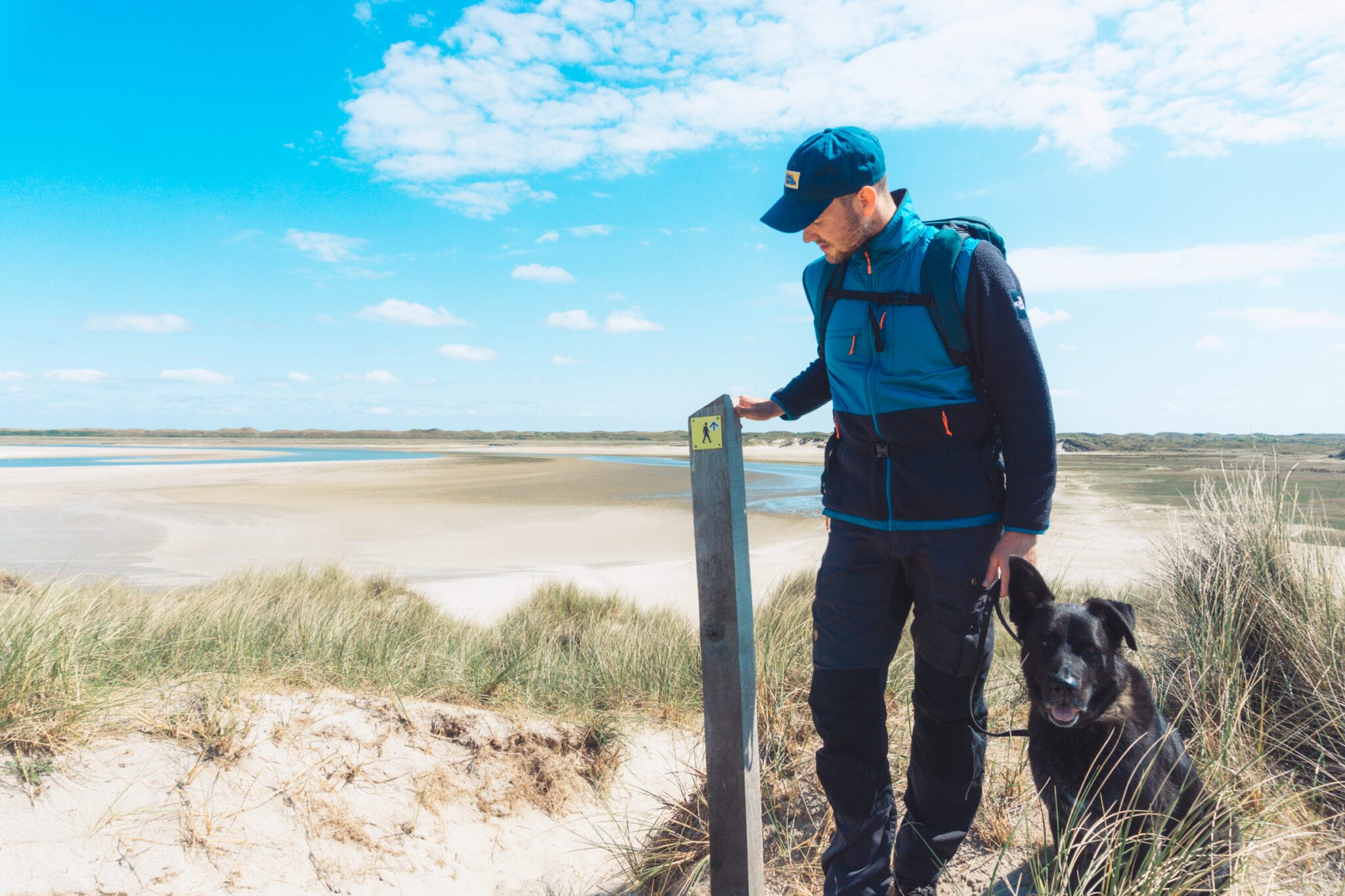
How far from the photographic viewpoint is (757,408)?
8.39ft

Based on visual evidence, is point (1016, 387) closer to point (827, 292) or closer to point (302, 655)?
point (827, 292)

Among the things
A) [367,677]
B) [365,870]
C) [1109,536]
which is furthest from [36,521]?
[1109,536]

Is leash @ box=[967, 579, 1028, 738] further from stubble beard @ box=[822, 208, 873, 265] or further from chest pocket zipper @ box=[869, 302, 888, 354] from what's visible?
stubble beard @ box=[822, 208, 873, 265]

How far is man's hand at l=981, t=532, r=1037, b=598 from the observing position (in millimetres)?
2020

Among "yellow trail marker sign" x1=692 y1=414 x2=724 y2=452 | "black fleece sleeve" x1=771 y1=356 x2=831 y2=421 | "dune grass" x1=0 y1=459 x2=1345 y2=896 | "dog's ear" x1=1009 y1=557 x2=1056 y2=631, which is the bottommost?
"dune grass" x1=0 y1=459 x2=1345 y2=896

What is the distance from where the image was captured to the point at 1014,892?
239cm

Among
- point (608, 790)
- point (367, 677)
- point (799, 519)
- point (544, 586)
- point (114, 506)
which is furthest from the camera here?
point (114, 506)

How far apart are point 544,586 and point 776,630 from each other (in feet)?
11.6

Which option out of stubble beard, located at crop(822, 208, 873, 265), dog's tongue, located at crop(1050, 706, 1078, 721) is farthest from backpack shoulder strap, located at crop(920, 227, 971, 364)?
dog's tongue, located at crop(1050, 706, 1078, 721)

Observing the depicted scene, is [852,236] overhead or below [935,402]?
overhead

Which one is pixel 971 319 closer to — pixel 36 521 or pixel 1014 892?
pixel 1014 892

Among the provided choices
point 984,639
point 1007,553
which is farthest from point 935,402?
point 984,639

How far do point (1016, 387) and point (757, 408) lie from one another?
0.87 meters

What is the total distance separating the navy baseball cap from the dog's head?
1.17 metres
